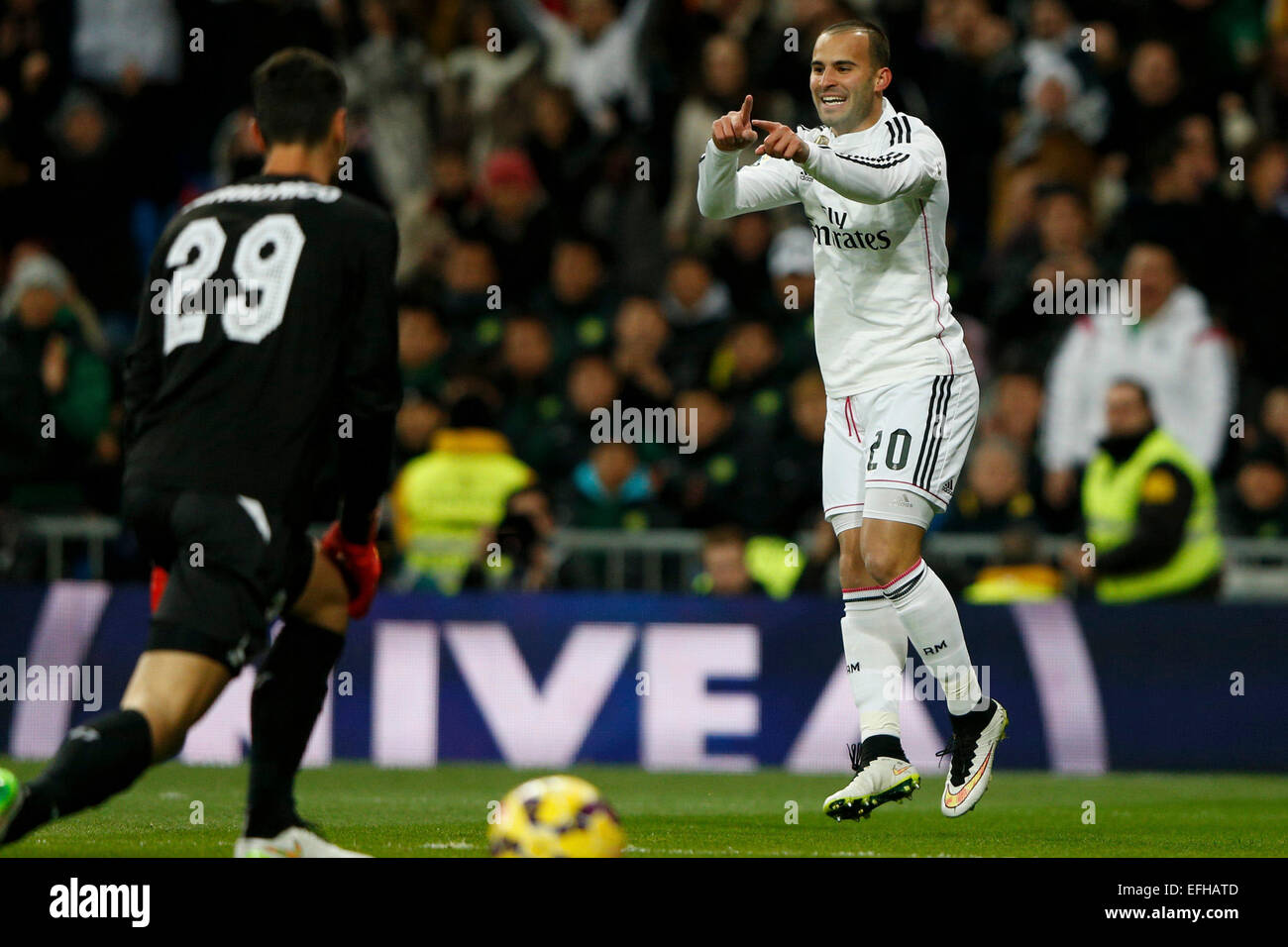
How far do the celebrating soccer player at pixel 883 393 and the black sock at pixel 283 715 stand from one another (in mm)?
2254

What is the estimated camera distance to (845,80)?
8102 mm

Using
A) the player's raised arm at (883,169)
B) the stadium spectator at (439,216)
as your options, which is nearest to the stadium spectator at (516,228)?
the stadium spectator at (439,216)

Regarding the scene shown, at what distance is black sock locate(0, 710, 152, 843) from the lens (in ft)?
18.8

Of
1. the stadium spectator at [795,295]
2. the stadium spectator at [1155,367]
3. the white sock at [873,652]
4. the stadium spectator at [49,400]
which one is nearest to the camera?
the white sock at [873,652]

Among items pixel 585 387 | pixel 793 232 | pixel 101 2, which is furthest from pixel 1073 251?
pixel 101 2

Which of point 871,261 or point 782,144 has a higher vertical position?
point 782,144

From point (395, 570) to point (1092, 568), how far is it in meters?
4.40

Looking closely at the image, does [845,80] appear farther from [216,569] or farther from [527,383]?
[527,383]

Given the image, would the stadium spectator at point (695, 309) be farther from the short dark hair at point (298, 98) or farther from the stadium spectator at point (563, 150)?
the short dark hair at point (298, 98)

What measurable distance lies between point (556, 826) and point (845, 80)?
3.28m

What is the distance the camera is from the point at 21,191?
16000 millimetres

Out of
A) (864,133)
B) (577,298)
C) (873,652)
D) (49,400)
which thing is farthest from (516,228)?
(873,652)

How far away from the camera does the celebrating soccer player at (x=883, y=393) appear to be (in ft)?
26.5
